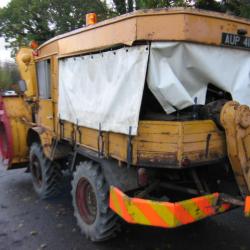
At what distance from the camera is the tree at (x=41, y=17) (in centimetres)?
2473

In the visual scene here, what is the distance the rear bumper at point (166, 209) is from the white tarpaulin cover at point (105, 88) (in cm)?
73

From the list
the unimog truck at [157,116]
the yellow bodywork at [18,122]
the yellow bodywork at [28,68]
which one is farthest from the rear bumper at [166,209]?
the yellow bodywork at [28,68]

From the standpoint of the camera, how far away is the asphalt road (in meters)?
4.55

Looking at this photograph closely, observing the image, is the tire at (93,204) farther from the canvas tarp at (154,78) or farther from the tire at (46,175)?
the tire at (46,175)

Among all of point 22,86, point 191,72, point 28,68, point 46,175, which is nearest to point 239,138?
point 191,72

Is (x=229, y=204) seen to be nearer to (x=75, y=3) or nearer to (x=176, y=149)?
(x=176, y=149)

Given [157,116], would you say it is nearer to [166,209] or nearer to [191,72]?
[191,72]

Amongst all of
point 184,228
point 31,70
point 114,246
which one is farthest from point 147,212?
point 31,70

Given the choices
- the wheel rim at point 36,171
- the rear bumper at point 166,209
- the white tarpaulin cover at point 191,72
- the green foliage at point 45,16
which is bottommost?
the wheel rim at point 36,171

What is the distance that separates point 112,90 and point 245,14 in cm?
476

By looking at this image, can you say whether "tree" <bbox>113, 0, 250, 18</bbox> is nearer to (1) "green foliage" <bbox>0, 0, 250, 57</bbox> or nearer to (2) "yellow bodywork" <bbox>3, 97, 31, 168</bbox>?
(2) "yellow bodywork" <bbox>3, 97, 31, 168</bbox>

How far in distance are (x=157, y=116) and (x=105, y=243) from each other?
6.11ft

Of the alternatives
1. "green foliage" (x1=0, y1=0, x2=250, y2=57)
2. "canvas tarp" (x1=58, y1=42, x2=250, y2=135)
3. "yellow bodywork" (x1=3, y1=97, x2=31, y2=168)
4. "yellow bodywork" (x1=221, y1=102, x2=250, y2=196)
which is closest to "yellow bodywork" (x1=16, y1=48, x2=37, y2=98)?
"yellow bodywork" (x1=3, y1=97, x2=31, y2=168)

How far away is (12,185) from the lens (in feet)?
24.1
